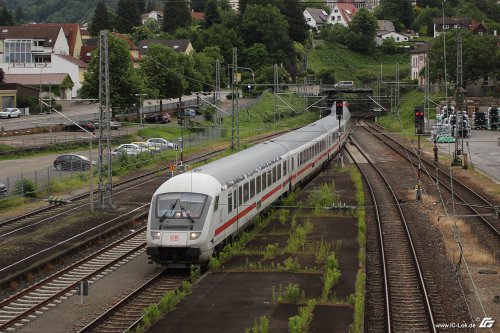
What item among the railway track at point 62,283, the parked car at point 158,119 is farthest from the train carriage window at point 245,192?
the parked car at point 158,119

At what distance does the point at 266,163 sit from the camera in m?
29.9

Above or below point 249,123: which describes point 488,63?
above

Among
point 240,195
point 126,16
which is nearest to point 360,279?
point 240,195

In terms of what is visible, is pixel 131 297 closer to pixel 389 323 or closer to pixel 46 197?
pixel 389 323

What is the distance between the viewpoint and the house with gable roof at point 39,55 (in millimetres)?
94062

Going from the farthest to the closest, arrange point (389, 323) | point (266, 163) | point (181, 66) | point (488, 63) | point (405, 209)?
1. point (488, 63)
2. point (181, 66)
3. point (405, 209)
4. point (266, 163)
5. point (389, 323)

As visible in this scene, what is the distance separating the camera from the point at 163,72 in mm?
Result: 78125

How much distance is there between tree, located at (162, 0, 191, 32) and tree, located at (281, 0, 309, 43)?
63.0 ft

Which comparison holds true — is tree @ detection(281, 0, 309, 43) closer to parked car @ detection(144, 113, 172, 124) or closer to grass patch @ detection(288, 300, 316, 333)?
parked car @ detection(144, 113, 172, 124)

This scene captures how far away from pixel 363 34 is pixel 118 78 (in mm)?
94985

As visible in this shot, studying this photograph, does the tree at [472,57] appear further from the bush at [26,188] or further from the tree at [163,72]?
the bush at [26,188]

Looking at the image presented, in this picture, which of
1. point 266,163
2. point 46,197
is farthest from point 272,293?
point 46,197

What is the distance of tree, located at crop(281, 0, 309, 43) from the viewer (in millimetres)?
144750

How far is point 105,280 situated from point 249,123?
214 feet
